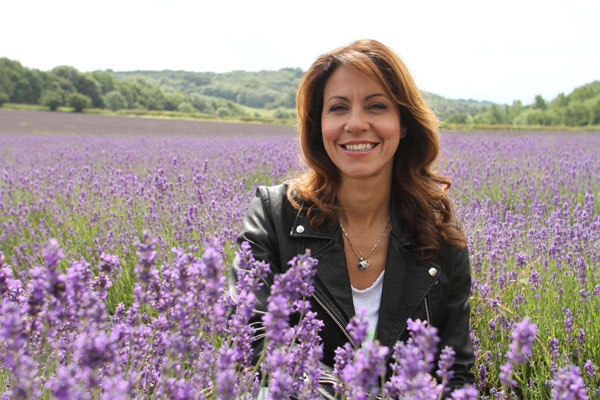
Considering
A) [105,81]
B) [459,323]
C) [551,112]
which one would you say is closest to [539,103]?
[551,112]

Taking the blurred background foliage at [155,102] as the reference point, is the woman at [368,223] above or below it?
below

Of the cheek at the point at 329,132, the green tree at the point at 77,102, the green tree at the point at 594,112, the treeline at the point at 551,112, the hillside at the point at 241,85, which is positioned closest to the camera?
the cheek at the point at 329,132

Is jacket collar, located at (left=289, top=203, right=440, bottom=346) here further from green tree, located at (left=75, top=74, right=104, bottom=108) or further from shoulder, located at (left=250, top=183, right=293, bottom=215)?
green tree, located at (left=75, top=74, right=104, bottom=108)

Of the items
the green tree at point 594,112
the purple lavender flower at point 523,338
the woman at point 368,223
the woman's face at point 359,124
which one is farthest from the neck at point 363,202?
the green tree at point 594,112

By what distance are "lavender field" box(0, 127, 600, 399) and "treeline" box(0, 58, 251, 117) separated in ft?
139

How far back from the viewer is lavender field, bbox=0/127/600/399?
83 cm

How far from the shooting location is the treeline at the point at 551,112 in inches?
1415

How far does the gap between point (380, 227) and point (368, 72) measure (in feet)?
2.53

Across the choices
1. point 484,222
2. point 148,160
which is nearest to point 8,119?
point 148,160

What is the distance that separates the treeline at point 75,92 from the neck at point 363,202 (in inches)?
1767

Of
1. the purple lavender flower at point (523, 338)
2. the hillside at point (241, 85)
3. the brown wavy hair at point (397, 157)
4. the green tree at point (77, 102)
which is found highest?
the hillside at point (241, 85)

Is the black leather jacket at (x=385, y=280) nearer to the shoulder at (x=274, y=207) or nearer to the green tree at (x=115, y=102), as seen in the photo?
the shoulder at (x=274, y=207)

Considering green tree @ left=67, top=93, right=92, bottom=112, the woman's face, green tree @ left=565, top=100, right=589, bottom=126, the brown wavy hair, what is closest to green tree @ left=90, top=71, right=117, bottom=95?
green tree @ left=67, top=93, right=92, bottom=112

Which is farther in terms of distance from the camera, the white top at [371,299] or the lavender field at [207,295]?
the white top at [371,299]
